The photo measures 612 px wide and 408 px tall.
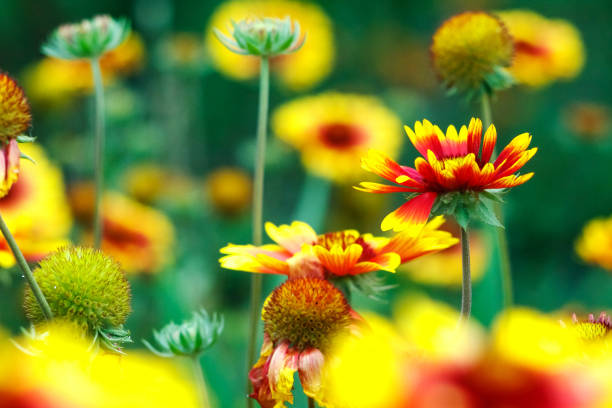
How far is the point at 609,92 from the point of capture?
2.85 m

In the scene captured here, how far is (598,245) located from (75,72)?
1.22m

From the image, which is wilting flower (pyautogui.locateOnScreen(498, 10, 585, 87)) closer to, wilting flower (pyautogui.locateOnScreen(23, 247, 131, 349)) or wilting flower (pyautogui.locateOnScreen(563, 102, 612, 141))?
wilting flower (pyautogui.locateOnScreen(563, 102, 612, 141))

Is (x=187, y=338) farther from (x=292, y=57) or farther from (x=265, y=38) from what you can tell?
(x=292, y=57)

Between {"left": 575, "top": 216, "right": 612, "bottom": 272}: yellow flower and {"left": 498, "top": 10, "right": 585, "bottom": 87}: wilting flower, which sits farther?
{"left": 498, "top": 10, "right": 585, "bottom": 87}: wilting flower

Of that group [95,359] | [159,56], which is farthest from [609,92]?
[95,359]

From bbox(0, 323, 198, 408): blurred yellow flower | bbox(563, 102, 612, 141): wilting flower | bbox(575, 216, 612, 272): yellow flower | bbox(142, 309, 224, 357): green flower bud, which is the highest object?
bbox(0, 323, 198, 408): blurred yellow flower

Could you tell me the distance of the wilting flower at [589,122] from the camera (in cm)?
183

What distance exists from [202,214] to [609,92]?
1.86m

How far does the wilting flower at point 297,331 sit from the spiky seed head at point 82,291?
0.33ft

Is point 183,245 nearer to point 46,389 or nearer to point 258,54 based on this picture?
point 258,54

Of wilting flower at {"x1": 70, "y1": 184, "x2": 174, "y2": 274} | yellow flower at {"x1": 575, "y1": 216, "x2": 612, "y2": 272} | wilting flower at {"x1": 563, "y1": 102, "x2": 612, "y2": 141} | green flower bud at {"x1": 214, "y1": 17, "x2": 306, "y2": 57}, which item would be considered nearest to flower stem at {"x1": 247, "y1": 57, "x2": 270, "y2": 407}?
green flower bud at {"x1": 214, "y1": 17, "x2": 306, "y2": 57}

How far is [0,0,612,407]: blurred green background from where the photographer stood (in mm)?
1540

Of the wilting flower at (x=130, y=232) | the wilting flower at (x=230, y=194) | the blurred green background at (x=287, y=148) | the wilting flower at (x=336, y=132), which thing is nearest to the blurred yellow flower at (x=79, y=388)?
the blurred green background at (x=287, y=148)

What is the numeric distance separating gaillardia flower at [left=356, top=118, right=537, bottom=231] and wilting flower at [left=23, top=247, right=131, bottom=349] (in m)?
0.18
